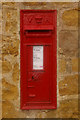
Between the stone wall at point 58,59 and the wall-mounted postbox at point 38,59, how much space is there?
68 millimetres

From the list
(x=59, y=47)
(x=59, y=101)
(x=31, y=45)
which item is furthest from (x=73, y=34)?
(x=59, y=101)

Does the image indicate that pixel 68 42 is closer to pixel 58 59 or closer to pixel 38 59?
pixel 58 59

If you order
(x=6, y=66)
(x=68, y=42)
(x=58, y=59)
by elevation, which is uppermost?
(x=68, y=42)

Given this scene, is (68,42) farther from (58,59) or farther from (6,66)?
(6,66)

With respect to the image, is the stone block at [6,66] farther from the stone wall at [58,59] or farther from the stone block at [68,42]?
the stone block at [68,42]

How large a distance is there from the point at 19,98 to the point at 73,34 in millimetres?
1238

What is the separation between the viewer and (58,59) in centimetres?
247

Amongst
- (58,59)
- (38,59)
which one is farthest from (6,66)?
(58,59)

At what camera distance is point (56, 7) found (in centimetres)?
243

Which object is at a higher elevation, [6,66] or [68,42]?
[68,42]

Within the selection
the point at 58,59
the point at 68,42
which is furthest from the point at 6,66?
the point at 68,42

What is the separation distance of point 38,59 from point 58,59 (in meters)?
0.30

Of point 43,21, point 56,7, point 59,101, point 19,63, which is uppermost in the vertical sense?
point 56,7

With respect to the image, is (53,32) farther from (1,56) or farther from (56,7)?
(1,56)
